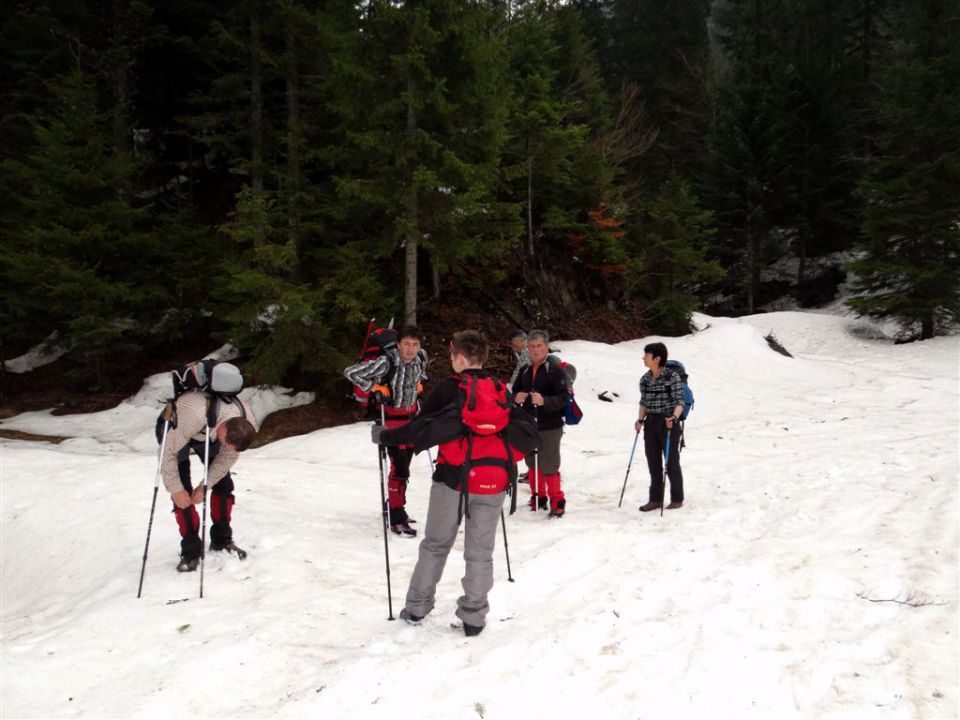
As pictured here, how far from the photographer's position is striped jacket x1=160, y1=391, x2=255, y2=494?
523 centimetres

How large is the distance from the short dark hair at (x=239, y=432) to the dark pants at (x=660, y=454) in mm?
4937

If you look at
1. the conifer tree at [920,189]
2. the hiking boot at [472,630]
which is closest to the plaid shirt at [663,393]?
the hiking boot at [472,630]

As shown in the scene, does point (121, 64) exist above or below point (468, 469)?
above

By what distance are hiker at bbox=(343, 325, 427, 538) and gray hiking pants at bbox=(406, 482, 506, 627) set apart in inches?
92.0

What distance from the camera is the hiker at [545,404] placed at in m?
6.98

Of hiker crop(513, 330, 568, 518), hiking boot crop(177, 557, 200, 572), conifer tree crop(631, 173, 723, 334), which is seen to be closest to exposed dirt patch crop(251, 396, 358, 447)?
hiker crop(513, 330, 568, 518)

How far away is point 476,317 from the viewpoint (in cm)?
1852

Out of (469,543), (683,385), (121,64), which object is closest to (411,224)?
(683,385)

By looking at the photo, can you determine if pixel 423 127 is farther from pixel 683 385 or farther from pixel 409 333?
pixel 683 385

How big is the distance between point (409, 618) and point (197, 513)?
106 inches

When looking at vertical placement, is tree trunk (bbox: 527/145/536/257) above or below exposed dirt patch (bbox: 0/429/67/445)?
above

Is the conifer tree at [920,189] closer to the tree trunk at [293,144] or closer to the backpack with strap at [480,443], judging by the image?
the tree trunk at [293,144]

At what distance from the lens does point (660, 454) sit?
24.4ft

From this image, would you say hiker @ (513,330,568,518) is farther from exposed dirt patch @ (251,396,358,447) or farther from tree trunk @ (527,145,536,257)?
tree trunk @ (527,145,536,257)
